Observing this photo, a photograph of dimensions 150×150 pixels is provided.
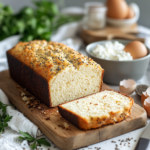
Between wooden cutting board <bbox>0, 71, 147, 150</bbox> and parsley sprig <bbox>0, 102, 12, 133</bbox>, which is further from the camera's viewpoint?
parsley sprig <bbox>0, 102, 12, 133</bbox>

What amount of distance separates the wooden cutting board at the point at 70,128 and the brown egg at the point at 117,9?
2509 millimetres

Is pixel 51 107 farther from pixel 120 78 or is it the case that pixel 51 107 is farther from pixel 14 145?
pixel 120 78

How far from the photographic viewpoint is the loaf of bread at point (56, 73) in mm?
2297

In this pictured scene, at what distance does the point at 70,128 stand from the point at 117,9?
9.79ft

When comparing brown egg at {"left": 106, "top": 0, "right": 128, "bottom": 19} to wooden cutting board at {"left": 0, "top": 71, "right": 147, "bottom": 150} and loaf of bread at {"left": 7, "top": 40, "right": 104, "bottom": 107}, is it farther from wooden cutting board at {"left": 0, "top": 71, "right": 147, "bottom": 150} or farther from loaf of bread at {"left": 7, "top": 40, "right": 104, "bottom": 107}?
wooden cutting board at {"left": 0, "top": 71, "right": 147, "bottom": 150}

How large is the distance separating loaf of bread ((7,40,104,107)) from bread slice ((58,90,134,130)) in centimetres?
23

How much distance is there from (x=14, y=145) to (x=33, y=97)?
2.38 feet


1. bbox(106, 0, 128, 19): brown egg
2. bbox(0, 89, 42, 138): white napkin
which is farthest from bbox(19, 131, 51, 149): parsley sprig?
bbox(106, 0, 128, 19): brown egg

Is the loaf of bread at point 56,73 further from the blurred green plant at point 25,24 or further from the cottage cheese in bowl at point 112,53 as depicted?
the blurred green plant at point 25,24

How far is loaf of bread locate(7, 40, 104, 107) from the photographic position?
230 cm

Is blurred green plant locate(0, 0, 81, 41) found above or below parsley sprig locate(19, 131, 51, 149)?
above

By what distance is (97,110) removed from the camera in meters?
2.05

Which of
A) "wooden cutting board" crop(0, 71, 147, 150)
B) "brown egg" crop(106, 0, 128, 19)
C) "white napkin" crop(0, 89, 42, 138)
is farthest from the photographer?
"brown egg" crop(106, 0, 128, 19)

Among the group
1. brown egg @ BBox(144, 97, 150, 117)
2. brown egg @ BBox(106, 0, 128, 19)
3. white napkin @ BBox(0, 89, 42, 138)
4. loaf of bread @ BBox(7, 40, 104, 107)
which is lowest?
white napkin @ BBox(0, 89, 42, 138)
